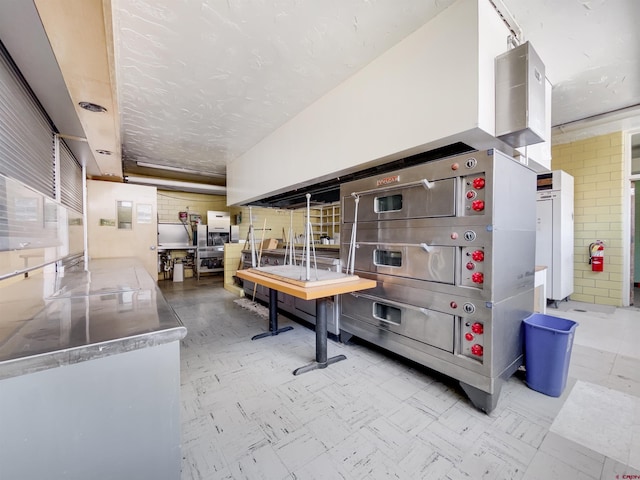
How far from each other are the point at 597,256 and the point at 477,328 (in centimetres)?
427

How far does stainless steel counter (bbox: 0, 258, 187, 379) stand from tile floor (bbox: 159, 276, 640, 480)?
33.1 inches

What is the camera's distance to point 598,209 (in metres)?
4.32

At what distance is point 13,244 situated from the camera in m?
1.34

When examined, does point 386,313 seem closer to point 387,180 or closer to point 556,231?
point 387,180

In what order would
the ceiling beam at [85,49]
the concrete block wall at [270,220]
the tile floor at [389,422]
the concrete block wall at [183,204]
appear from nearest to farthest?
the ceiling beam at [85,49] → the tile floor at [389,422] → the concrete block wall at [183,204] → the concrete block wall at [270,220]

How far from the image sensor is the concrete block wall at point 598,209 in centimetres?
413

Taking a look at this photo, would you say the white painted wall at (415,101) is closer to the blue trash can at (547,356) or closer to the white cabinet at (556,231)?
the blue trash can at (547,356)

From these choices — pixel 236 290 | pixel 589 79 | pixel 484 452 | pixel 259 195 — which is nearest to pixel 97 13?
pixel 484 452

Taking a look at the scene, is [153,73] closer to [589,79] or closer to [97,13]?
[97,13]

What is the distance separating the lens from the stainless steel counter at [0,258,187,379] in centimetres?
72

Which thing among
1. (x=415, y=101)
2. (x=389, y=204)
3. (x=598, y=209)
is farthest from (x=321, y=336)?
(x=598, y=209)

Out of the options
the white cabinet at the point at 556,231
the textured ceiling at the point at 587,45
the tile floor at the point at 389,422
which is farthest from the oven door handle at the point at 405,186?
the white cabinet at the point at 556,231

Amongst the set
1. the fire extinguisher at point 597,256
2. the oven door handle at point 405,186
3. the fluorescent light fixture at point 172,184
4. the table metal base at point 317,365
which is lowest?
the table metal base at point 317,365

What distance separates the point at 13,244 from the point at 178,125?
2.58m
